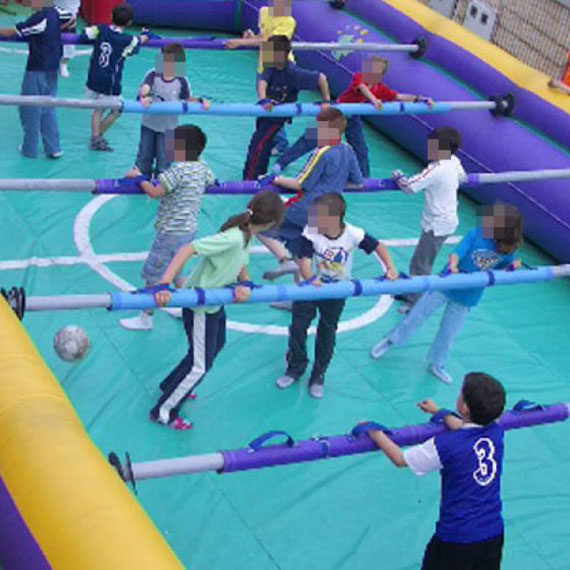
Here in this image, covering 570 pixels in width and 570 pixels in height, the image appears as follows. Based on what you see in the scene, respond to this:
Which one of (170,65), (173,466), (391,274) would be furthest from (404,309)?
(173,466)

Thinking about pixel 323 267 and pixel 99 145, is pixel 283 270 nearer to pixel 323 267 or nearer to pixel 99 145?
pixel 323 267

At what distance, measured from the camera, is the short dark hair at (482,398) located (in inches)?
164

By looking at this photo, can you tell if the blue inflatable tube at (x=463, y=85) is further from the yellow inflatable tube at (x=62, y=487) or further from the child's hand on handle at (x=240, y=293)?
the yellow inflatable tube at (x=62, y=487)

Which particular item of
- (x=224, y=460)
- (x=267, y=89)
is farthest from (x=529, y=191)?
(x=224, y=460)

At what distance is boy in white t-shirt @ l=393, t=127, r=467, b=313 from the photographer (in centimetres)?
676

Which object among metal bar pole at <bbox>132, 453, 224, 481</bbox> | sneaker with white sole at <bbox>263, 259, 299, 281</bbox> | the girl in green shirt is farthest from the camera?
sneaker with white sole at <bbox>263, 259, 299, 281</bbox>

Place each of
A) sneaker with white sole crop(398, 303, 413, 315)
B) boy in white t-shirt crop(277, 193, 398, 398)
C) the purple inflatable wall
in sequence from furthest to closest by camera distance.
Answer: the purple inflatable wall, sneaker with white sole crop(398, 303, 413, 315), boy in white t-shirt crop(277, 193, 398, 398)

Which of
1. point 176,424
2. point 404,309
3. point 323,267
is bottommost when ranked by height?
point 176,424

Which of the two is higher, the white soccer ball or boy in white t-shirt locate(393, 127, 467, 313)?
boy in white t-shirt locate(393, 127, 467, 313)

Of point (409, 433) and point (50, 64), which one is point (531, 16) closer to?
point (50, 64)

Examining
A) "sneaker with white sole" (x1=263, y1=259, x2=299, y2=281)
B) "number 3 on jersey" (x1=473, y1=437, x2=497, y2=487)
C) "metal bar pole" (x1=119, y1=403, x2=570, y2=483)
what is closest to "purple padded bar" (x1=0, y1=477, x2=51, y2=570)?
"metal bar pole" (x1=119, y1=403, x2=570, y2=483)

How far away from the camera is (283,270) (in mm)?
6883

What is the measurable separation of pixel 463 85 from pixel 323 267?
4.50m

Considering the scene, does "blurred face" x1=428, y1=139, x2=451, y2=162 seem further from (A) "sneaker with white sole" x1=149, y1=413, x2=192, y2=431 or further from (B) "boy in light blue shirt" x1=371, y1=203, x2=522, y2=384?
(A) "sneaker with white sole" x1=149, y1=413, x2=192, y2=431
